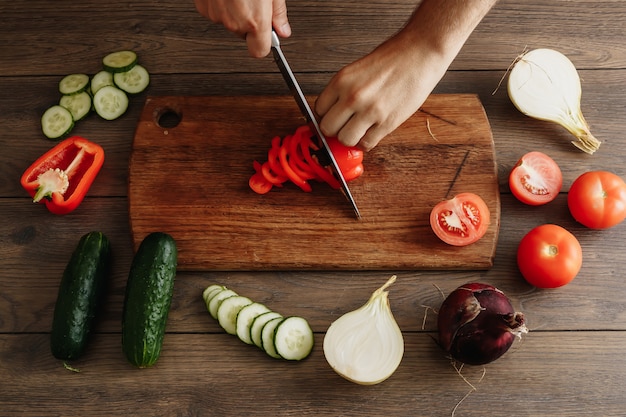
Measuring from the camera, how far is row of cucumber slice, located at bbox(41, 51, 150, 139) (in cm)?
262

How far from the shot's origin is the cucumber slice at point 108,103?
2643 millimetres

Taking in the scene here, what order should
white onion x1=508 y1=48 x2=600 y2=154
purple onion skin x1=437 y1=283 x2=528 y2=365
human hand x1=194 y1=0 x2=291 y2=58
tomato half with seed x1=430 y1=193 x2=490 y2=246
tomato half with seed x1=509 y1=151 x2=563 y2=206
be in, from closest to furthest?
human hand x1=194 y1=0 x2=291 y2=58 → purple onion skin x1=437 y1=283 x2=528 y2=365 → tomato half with seed x1=430 y1=193 x2=490 y2=246 → tomato half with seed x1=509 y1=151 x2=563 y2=206 → white onion x1=508 y1=48 x2=600 y2=154

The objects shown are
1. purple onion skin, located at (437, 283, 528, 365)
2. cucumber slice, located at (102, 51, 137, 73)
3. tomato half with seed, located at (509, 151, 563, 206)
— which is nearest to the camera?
purple onion skin, located at (437, 283, 528, 365)

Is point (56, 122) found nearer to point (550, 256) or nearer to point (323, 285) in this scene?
point (323, 285)

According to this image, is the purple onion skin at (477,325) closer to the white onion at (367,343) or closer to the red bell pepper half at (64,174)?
the white onion at (367,343)

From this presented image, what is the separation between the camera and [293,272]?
7.94 feet

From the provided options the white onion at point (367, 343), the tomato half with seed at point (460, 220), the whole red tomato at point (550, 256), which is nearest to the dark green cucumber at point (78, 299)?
the white onion at point (367, 343)

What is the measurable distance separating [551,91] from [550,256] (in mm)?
686

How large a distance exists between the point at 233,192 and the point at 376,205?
20.6 inches

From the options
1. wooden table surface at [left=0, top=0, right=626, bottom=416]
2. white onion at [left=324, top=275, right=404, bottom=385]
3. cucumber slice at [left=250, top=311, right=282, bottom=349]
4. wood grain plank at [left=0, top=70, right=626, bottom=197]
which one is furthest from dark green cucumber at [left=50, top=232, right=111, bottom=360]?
white onion at [left=324, top=275, right=404, bottom=385]

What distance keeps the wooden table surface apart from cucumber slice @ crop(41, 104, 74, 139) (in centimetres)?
5

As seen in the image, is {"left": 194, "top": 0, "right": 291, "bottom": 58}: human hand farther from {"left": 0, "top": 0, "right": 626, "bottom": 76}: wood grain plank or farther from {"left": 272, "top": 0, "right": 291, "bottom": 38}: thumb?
{"left": 0, "top": 0, "right": 626, "bottom": 76}: wood grain plank

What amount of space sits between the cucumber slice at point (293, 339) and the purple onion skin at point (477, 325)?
45 cm

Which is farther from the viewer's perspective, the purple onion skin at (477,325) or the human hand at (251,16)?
the purple onion skin at (477,325)
